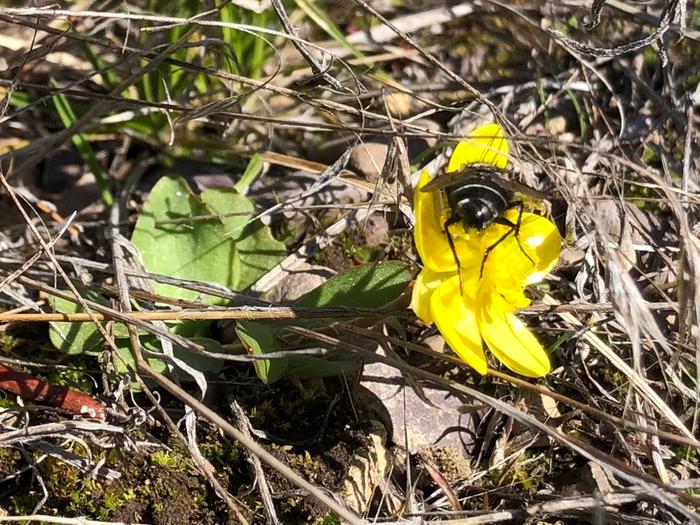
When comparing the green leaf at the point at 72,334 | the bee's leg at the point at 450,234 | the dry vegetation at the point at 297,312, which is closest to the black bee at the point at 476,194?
the bee's leg at the point at 450,234

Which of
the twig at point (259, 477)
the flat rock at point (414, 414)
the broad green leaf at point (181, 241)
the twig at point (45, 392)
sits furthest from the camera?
the broad green leaf at point (181, 241)

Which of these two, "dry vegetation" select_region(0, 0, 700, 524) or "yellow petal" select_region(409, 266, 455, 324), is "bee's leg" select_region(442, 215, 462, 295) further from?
"dry vegetation" select_region(0, 0, 700, 524)

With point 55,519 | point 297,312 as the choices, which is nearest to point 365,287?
point 297,312

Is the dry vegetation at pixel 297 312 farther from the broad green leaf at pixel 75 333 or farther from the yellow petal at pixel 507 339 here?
the yellow petal at pixel 507 339

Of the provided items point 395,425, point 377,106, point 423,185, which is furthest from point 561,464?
point 377,106

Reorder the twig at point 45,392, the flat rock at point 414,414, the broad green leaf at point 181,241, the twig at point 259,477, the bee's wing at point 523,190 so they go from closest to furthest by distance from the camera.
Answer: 1. the bee's wing at point 523,190
2. the twig at point 259,477
3. the twig at point 45,392
4. the flat rock at point 414,414
5. the broad green leaf at point 181,241

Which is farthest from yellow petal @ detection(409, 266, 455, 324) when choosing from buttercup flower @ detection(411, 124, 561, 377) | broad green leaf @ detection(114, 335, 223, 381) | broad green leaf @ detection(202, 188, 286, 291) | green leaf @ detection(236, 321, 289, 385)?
broad green leaf @ detection(202, 188, 286, 291)

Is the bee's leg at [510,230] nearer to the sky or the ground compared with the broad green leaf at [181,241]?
nearer to the sky
